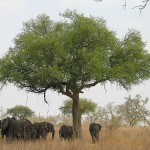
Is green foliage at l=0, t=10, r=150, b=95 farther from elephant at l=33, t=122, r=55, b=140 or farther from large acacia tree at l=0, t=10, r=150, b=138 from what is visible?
elephant at l=33, t=122, r=55, b=140

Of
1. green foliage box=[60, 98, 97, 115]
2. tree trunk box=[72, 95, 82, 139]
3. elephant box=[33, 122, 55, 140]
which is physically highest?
green foliage box=[60, 98, 97, 115]

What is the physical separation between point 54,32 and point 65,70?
3.70 meters

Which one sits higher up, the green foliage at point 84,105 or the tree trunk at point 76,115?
the green foliage at point 84,105

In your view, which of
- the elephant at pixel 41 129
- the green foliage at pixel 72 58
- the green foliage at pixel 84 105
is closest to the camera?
the elephant at pixel 41 129

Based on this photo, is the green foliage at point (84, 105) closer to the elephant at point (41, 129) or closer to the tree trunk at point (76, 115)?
the tree trunk at point (76, 115)

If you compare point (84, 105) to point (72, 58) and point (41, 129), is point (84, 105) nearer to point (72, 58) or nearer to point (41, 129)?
point (72, 58)

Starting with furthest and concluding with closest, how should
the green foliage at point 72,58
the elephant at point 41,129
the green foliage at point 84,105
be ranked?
the green foliage at point 84,105 → the green foliage at point 72,58 → the elephant at point 41,129

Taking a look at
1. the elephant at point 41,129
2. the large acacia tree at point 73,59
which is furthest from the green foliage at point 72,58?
the elephant at point 41,129

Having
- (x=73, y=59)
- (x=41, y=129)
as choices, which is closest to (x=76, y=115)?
(x=73, y=59)

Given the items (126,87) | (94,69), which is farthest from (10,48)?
(126,87)

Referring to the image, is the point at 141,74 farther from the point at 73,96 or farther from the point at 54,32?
the point at 54,32

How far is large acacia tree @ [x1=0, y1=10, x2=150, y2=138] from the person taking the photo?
26.0m

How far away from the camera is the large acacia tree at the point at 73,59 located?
26.0 m

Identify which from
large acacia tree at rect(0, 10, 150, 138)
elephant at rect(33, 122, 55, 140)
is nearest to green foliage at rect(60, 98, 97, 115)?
large acacia tree at rect(0, 10, 150, 138)
